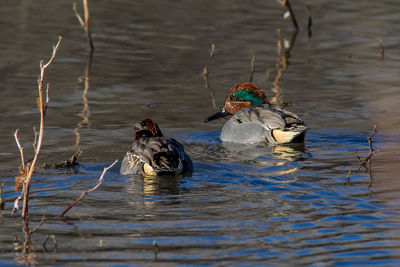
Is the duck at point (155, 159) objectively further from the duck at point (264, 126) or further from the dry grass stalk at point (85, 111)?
the duck at point (264, 126)

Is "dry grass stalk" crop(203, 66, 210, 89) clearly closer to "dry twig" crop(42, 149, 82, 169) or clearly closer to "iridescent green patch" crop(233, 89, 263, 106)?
"iridescent green patch" crop(233, 89, 263, 106)

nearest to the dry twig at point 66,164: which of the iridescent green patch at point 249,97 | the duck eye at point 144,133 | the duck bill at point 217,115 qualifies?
the duck eye at point 144,133

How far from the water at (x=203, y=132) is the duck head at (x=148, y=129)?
23.5 inches

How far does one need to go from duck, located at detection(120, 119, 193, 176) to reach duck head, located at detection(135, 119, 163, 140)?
42 cm

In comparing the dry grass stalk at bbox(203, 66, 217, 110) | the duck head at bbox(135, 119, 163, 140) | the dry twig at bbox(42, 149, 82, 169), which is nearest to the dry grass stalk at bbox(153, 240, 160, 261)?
the dry twig at bbox(42, 149, 82, 169)

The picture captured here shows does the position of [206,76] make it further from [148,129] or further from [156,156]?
[156,156]

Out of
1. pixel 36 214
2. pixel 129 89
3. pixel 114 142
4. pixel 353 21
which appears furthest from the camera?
pixel 353 21

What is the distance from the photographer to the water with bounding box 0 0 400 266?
693cm

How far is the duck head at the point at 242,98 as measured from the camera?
1337 centimetres

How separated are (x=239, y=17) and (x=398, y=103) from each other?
945 cm

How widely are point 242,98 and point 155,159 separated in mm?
4171

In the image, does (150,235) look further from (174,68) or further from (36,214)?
(174,68)

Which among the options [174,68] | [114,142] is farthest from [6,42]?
[114,142]

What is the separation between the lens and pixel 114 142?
38.4 feet
